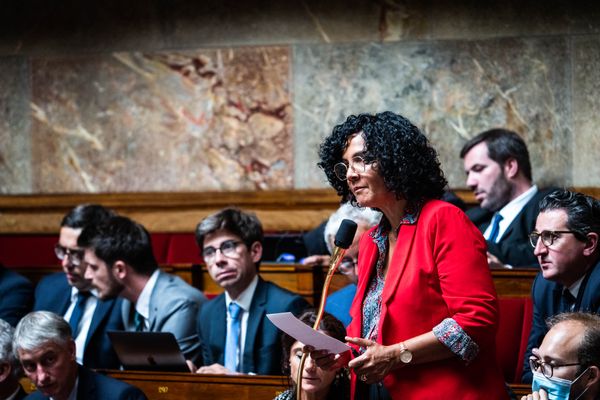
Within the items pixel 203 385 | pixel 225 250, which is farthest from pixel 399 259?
pixel 225 250

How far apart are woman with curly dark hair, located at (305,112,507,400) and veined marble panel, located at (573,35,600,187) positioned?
11.1 ft

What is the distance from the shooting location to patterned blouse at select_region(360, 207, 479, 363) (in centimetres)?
251

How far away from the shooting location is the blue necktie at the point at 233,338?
4.13 metres

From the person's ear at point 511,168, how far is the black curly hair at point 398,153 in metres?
2.24

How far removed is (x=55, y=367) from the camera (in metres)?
3.54

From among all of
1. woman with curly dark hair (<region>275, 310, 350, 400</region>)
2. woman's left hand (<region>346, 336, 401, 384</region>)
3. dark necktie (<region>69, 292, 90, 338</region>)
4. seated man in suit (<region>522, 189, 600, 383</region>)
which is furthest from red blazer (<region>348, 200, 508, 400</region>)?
dark necktie (<region>69, 292, 90, 338</region>)

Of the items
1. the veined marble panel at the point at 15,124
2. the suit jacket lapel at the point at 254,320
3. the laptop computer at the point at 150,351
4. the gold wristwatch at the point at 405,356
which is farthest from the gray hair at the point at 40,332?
the veined marble panel at the point at 15,124

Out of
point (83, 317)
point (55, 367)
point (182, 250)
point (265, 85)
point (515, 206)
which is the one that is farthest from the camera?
point (265, 85)

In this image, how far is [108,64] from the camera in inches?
259

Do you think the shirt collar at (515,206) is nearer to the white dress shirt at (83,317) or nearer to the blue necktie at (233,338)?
the blue necktie at (233,338)

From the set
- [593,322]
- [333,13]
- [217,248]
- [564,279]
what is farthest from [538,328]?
[333,13]

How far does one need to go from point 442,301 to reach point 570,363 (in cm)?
37

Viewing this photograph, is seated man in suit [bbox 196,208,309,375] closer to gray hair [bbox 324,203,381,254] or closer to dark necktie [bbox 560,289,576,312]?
gray hair [bbox 324,203,381,254]

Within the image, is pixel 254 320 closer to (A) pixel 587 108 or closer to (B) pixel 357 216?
(B) pixel 357 216
